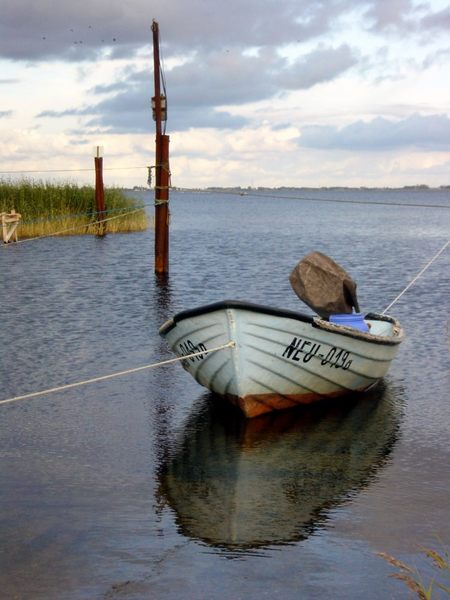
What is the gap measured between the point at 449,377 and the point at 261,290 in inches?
513

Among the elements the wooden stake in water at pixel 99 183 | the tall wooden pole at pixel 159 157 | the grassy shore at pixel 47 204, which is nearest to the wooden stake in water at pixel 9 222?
the grassy shore at pixel 47 204

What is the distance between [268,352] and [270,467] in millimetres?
1850

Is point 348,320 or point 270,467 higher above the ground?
point 348,320

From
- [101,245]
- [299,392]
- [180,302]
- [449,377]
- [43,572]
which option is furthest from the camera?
[101,245]

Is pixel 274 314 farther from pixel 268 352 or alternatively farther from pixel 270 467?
pixel 270 467

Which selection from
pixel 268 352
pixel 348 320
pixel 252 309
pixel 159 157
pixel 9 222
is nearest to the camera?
pixel 252 309

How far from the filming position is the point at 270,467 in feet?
31.9

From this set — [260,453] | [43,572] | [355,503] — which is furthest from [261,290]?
[43,572]

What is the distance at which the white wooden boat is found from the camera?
36.2ft

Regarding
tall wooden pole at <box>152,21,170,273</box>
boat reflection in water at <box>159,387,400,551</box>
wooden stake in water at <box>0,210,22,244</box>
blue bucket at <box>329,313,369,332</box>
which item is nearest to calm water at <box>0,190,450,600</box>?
boat reflection in water at <box>159,387,400,551</box>

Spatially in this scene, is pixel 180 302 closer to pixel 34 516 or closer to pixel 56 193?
pixel 34 516

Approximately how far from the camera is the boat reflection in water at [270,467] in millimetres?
8047

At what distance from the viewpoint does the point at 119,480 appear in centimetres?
919

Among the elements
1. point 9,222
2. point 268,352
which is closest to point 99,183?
point 9,222
